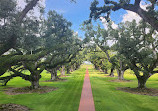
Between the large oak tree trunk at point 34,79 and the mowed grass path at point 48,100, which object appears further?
the large oak tree trunk at point 34,79

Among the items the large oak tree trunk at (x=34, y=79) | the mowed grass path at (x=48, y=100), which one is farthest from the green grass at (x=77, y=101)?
the large oak tree trunk at (x=34, y=79)

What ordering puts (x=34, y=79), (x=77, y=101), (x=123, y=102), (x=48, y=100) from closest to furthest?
(x=123, y=102)
(x=77, y=101)
(x=48, y=100)
(x=34, y=79)

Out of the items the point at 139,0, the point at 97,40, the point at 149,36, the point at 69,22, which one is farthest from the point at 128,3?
the point at 97,40

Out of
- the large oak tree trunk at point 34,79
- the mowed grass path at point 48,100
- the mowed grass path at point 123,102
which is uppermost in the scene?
the large oak tree trunk at point 34,79

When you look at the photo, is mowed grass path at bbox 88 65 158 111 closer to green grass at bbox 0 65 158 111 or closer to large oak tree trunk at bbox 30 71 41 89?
green grass at bbox 0 65 158 111

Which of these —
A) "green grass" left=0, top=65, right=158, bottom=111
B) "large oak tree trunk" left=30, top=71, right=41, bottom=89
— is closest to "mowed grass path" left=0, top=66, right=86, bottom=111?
"green grass" left=0, top=65, right=158, bottom=111

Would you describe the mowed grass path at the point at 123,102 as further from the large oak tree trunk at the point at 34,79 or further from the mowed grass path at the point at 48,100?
the large oak tree trunk at the point at 34,79

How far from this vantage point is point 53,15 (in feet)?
74.7

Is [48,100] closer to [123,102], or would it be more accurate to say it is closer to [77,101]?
[77,101]

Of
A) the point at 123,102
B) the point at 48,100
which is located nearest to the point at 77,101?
the point at 48,100

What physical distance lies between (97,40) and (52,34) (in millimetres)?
12342

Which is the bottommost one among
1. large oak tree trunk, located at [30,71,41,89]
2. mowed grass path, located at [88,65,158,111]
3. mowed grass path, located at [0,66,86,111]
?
mowed grass path, located at [88,65,158,111]

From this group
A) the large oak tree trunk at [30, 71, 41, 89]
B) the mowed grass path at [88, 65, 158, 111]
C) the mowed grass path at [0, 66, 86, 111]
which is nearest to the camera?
the mowed grass path at [88, 65, 158, 111]

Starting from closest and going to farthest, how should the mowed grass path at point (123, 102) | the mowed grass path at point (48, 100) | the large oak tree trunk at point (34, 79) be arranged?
the mowed grass path at point (123, 102) → the mowed grass path at point (48, 100) → the large oak tree trunk at point (34, 79)
